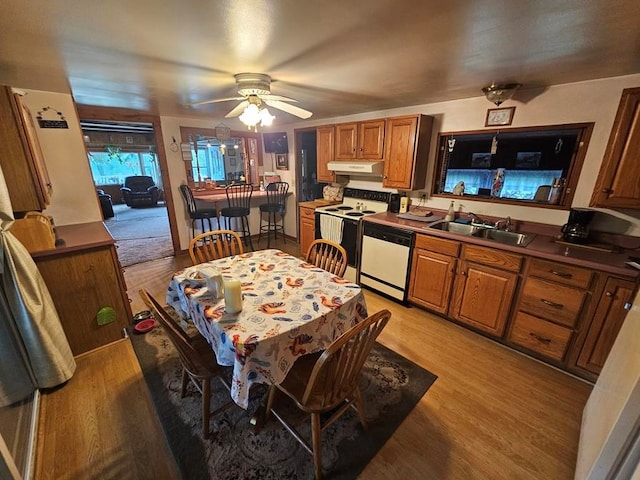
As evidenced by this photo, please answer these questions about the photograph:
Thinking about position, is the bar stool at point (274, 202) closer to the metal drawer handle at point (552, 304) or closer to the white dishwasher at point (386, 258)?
the white dishwasher at point (386, 258)

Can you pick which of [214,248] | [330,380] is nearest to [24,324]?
[214,248]

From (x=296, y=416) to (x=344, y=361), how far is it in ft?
2.25

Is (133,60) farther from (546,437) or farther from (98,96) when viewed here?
(546,437)

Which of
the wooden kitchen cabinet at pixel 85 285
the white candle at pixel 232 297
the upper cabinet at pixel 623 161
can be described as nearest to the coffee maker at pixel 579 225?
the upper cabinet at pixel 623 161

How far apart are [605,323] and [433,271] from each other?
45.2 inches

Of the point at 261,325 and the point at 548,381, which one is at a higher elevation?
the point at 261,325

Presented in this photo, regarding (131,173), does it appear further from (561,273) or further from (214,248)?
(561,273)

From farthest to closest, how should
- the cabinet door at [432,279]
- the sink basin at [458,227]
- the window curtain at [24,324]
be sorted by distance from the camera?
the sink basin at [458,227] → the cabinet door at [432,279] → the window curtain at [24,324]

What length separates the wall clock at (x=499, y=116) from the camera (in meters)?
2.34

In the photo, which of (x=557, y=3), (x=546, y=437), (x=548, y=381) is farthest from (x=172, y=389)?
(x=557, y=3)

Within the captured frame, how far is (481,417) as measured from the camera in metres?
1.62

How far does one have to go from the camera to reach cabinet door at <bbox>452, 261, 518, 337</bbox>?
2.13m

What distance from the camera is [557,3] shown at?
3.19 ft

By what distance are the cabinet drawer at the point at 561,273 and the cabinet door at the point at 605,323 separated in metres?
0.11
